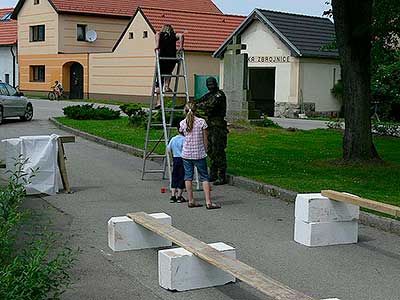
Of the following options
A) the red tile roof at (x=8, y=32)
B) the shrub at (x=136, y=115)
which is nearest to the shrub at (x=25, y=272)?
the shrub at (x=136, y=115)

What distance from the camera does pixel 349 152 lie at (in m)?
15.9

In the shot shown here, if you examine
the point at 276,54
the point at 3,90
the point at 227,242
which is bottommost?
the point at 227,242

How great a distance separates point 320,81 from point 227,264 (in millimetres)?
30555

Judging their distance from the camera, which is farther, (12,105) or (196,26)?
(196,26)

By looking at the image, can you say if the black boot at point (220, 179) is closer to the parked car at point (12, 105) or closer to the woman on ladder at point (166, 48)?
the woman on ladder at point (166, 48)

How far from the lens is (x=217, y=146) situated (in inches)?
534

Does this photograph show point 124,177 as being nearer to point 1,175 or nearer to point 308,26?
point 1,175

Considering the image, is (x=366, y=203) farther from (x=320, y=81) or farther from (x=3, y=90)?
(x=320, y=81)

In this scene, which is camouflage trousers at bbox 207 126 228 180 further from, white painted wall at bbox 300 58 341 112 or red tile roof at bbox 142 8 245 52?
red tile roof at bbox 142 8 245 52

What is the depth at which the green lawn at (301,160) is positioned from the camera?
13.1 metres

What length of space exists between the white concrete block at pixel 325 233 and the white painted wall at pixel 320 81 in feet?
86.5

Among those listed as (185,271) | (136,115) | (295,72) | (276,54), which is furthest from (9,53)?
(185,271)

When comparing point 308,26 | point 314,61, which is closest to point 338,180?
point 314,61

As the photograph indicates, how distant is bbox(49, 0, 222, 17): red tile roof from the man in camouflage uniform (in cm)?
3809
